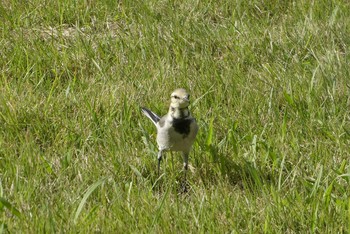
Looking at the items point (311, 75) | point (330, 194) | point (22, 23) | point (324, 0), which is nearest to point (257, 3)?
point (324, 0)

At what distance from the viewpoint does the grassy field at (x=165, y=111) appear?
498 centimetres

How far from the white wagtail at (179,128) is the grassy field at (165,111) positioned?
231 millimetres

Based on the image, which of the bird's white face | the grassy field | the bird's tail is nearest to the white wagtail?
the bird's white face

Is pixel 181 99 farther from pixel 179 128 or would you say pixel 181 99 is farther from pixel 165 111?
pixel 165 111

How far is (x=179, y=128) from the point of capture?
5.53 meters

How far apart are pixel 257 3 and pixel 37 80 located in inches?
96.1

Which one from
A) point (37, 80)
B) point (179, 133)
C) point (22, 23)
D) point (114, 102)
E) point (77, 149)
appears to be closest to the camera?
point (179, 133)

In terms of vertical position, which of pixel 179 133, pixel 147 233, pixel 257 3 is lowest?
pixel 147 233

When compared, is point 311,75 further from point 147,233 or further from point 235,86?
point 147,233

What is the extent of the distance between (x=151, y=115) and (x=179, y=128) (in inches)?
25.2

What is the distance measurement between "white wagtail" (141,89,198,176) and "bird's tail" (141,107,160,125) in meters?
0.36

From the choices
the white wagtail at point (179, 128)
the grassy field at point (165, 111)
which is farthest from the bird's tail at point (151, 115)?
the white wagtail at point (179, 128)

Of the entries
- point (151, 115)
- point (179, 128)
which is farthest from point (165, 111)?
point (179, 128)

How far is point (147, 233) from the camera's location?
4.79m
